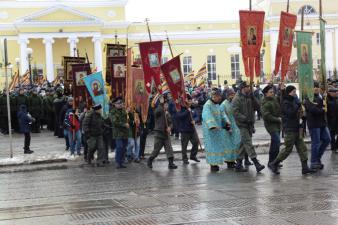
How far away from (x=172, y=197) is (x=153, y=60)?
6.25 metres

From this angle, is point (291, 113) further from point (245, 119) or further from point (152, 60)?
point (152, 60)

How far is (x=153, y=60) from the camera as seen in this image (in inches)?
658

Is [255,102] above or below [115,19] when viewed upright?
below

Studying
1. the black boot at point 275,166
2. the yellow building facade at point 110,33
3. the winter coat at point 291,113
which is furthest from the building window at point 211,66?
the winter coat at point 291,113

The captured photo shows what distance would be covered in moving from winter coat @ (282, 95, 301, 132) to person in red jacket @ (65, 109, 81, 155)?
6.85 m

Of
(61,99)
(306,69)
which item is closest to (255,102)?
(306,69)

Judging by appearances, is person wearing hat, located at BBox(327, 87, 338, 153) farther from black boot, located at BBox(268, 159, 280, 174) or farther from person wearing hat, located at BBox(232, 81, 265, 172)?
black boot, located at BBox(268, 159, 280, 174)

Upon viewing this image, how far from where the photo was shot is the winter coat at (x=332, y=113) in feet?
56.8

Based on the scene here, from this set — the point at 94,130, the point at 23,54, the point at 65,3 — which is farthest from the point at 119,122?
the point at 65,3

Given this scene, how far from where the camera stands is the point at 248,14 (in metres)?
14.8

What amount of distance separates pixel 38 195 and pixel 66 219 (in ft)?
9.12

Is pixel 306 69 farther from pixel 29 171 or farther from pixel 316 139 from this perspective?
pixel 29 171

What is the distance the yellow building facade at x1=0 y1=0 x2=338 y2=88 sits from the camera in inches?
2298

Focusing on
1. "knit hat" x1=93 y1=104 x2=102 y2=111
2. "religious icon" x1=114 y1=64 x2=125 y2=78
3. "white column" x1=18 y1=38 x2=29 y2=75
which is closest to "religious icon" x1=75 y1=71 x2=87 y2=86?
"religious icon" x1=114 y1=64 x2=125 y2=78
